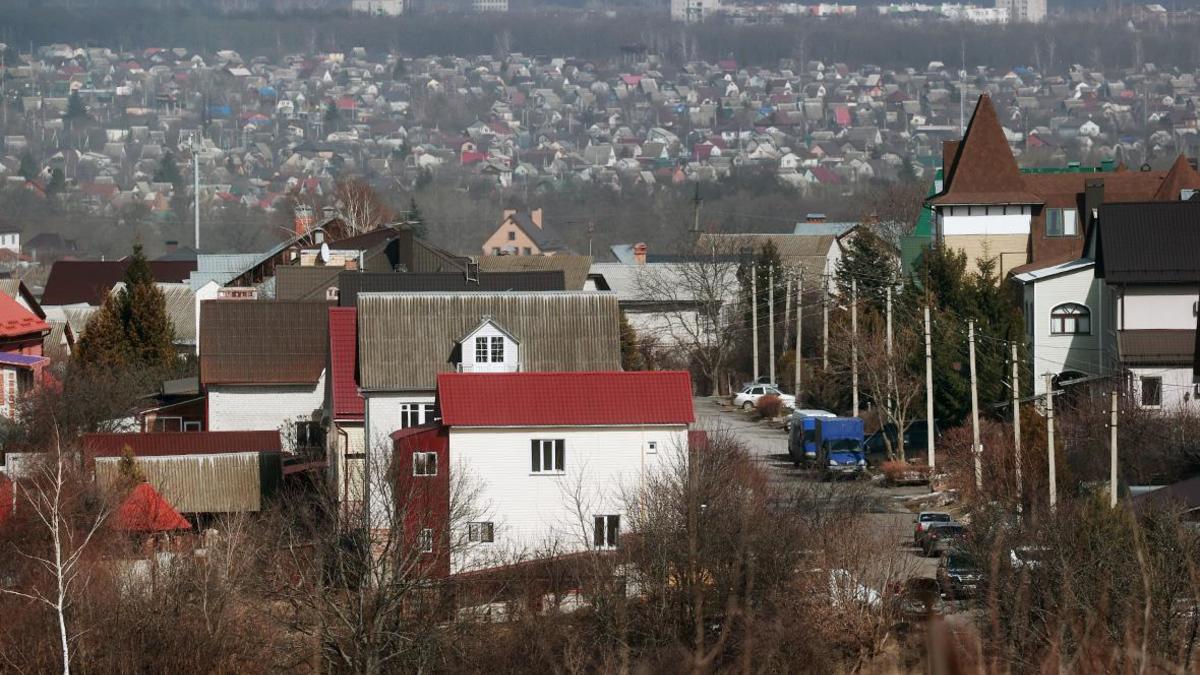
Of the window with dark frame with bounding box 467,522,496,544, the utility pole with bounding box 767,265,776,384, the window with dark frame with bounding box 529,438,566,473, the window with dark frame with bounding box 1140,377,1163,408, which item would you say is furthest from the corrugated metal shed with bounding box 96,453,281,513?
the utility pole with bounding box 767,265,776,384

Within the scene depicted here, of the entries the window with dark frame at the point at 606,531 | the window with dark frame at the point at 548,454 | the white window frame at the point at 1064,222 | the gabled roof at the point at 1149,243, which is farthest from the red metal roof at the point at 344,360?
the white window frame at the point at 1064,222

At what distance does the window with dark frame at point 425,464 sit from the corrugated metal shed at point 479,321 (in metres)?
4.20

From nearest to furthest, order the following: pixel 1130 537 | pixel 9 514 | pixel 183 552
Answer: pixel 1130 537, pixel 183 552, pixel 9 514

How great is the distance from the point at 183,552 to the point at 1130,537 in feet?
35.3

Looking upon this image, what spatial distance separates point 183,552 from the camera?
→ 954 inches

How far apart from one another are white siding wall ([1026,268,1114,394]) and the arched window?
7cm

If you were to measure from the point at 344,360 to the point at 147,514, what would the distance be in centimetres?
573

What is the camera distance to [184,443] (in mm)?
33438

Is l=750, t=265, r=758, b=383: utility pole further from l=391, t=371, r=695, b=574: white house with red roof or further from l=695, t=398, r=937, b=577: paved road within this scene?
l=391, t=371, r=695, b=574: white house with red roof

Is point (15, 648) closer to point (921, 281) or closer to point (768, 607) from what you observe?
Result: point (768, 607)

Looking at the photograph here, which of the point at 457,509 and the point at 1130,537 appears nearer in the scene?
the point at 1130,537

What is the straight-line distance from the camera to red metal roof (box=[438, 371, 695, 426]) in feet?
90.9

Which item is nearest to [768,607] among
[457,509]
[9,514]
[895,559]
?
[895,559]

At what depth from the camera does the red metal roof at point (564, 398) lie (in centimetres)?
2770
